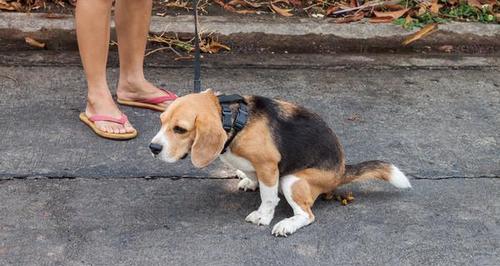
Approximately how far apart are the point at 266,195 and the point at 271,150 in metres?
0.22

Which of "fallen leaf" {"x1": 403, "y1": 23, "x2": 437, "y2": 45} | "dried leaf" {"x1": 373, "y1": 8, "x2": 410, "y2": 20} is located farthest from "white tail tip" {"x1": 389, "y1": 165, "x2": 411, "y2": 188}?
"dried leaf" {"x1": 373, "y1": 8, "x2": 410, "y2": 20}

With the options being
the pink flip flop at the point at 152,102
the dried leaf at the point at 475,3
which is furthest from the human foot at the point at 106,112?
the dried leaf at the point at 475,3

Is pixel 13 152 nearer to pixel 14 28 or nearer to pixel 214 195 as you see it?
pixel 214 195

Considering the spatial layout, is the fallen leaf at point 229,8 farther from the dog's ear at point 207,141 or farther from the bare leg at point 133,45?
the dog's ear at point 207,141

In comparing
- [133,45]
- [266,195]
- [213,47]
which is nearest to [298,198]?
[266,195]

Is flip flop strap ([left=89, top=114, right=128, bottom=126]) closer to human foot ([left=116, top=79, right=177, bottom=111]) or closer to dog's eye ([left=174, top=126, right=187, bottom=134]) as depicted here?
human foot ([left=116, top=79, right=177, bottom=111])

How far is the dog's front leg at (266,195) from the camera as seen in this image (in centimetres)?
330

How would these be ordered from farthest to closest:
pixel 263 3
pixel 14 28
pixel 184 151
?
pixel 263 3, pixel 14 28, pixel 184 151

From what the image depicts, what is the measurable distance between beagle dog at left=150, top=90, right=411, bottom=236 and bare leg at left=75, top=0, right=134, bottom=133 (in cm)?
109

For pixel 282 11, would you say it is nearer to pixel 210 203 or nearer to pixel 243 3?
pixel 243 3

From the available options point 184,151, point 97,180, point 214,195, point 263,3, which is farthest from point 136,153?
point 263,3

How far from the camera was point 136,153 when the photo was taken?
401 cm

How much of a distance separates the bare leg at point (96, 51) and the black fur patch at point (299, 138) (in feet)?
3.58

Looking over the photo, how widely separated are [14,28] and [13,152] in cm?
176
